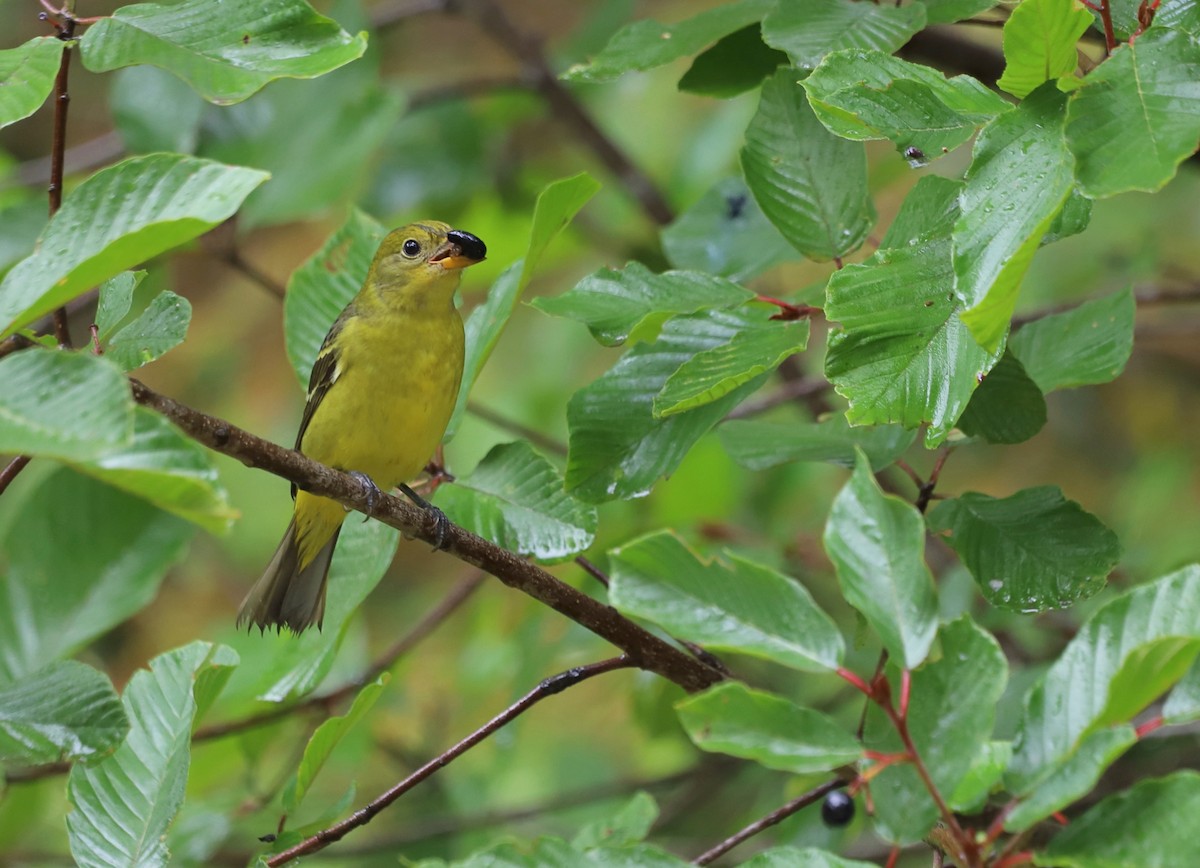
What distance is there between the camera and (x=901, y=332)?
4.94 feet

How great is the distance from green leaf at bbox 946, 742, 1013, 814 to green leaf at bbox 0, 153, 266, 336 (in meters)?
0.83

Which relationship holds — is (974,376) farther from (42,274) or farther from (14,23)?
(14,23)

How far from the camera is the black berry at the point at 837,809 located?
1.97 meters

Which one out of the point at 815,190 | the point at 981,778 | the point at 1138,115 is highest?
the point at 1138,115

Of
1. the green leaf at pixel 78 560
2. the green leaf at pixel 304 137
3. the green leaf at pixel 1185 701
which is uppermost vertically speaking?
the green leaf at pixel 1185 701

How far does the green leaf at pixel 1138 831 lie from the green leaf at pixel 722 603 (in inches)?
10.1

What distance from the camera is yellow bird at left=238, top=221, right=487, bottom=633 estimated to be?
109 inches

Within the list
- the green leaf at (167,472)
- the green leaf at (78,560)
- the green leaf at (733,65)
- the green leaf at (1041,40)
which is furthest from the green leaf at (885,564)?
the green leaf at (78,560)

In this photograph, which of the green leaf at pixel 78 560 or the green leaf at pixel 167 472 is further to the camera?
the green leaf at pixel 78 560

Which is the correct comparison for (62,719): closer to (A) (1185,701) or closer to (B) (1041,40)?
(A) (1185,701)

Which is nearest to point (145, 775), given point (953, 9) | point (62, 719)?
point (62, 719)

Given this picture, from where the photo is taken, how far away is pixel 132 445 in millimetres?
1048

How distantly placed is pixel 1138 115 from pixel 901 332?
38 centimetres

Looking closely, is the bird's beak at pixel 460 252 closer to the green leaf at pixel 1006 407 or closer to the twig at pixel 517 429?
the twig at pixel 517 429
